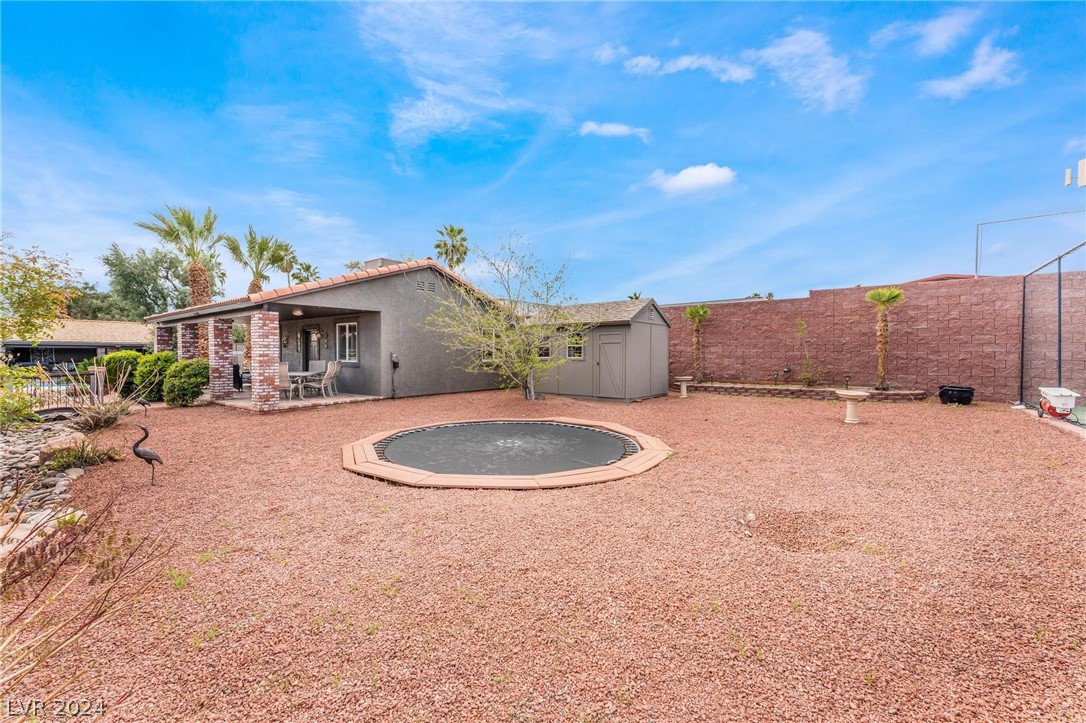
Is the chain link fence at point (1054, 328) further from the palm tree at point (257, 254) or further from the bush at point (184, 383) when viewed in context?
the palm tree at point (257, 254)

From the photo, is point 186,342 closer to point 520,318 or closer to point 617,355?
point 520,318

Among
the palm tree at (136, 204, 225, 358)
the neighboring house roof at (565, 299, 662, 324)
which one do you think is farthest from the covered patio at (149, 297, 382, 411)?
the neighboring house roof at (565, 299, 662, 324)

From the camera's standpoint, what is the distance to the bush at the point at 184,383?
10703 mm

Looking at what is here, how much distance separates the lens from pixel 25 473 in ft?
16.2

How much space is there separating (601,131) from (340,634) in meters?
13.9

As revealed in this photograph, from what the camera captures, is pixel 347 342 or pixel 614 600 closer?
pixel 614 600

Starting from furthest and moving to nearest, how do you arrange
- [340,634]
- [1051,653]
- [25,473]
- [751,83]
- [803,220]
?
[803,220] < [751,83] < [25,473] < [340,634] < [1051,653]

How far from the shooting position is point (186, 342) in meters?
13.1

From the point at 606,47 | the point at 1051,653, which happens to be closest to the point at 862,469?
the point at 1051,653

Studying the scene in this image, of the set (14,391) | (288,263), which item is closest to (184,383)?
(14,391)

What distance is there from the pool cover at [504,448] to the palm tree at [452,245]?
18.4 m

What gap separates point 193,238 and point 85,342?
12.7 metres

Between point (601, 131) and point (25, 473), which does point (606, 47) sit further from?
point (25, 473)

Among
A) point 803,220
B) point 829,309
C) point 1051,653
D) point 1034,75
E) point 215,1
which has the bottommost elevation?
point 1051,653
